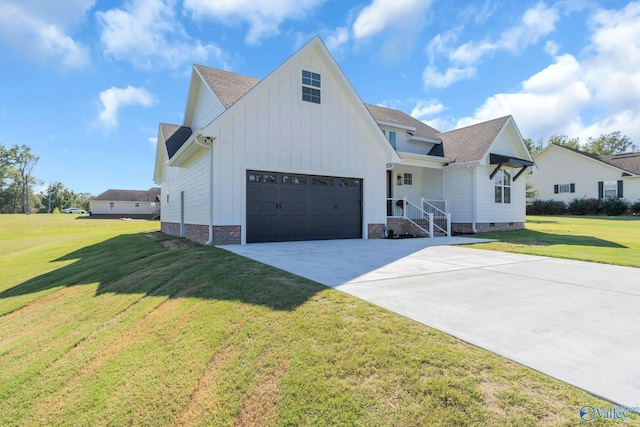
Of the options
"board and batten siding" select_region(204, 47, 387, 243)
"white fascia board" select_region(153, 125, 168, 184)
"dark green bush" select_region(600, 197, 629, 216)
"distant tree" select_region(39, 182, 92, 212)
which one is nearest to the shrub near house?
"dark green bush" select_region(600, 197, 629, 216)

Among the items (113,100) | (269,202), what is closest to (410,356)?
(269,202)

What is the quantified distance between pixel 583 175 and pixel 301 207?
31951 mm

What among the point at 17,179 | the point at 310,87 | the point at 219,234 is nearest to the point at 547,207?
the point at 310,87

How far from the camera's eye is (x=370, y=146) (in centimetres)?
1288

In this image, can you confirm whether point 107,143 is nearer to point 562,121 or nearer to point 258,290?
point 258,290

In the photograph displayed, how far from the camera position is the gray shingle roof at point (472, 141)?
15828 millimetres

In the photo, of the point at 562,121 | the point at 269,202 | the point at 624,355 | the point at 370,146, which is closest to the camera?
the point at 624,355

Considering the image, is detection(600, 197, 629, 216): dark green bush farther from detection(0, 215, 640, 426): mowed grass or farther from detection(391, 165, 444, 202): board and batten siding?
detection(0, 215, 640, 426): mowed grass

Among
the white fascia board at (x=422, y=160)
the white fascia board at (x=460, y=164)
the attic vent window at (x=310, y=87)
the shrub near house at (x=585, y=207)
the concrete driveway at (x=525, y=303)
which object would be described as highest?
the attic vent window at (x=310, y=87)

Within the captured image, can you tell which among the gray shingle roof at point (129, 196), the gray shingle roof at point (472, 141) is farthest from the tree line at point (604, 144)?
the gray shingle roof at point (129, 196)

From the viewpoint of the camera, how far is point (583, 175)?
29.4 metres

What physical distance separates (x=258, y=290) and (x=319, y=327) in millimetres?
1682

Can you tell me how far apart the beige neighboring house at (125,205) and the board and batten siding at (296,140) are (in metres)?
48.8

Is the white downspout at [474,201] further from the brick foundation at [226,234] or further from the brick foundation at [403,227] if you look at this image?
the brick foundation at [226,234]
